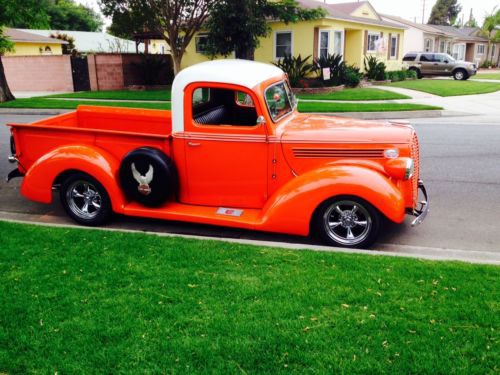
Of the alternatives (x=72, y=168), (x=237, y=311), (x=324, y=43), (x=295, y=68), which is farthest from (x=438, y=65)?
(x=237, y=311)

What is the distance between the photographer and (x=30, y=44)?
41.2m

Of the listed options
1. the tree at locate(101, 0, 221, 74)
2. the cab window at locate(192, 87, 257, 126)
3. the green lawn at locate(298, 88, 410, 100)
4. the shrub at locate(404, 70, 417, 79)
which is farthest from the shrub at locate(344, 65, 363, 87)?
the cab window at locate(192, 87, 257, 126)

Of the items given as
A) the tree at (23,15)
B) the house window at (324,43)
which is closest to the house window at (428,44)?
→ the house window at (324,43)

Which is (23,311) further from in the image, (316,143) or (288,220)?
(316,143)

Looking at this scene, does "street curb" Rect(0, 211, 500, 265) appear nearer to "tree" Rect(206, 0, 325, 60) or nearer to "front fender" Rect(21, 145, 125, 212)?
"front fender" Rect(21, 145, 125, 212)

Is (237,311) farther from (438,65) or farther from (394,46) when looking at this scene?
(438,65)

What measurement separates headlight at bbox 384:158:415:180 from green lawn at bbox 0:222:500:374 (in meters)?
0.98

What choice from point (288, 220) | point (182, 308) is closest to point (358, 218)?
point (288, 220)

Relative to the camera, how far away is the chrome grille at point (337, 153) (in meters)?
5.30

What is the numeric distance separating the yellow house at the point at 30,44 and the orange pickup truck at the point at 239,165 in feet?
126

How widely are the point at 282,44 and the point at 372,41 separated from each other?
693 cm

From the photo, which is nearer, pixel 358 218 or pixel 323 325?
pixel 323 325

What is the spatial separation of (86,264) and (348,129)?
315 centimetres

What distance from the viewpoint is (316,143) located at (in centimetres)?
541
